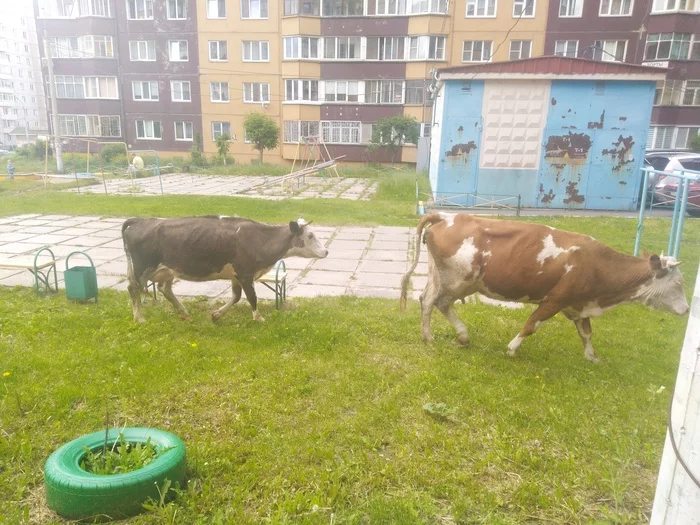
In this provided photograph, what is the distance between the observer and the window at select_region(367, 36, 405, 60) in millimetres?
32375

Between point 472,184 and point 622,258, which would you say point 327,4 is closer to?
point 472,184

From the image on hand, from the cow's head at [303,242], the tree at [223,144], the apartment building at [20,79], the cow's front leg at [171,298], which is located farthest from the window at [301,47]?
the apartment building at [20,79]

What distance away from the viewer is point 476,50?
105 ft

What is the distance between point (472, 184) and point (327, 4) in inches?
875

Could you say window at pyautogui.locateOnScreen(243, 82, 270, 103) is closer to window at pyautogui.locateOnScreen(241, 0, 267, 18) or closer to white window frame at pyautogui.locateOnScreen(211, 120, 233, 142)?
white window frame at pyautogui.locateOnScreen(211, 120, 233, 142)

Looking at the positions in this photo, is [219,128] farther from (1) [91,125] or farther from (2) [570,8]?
(2) [570,8]

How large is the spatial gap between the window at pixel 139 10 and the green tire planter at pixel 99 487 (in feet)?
123

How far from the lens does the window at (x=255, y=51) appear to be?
34.0 m

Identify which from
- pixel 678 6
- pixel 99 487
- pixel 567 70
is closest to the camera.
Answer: pixel 99 487

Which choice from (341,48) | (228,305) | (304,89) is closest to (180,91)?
(304,89)

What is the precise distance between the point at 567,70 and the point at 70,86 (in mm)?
33724

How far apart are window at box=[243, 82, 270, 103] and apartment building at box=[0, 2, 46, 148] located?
151ft

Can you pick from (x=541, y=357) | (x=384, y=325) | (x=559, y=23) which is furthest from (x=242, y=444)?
(x=559, y=23)

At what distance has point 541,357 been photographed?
19.1ft
